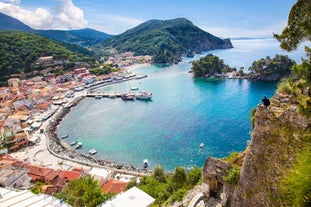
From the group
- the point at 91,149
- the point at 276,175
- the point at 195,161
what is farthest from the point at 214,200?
the point at 91,149

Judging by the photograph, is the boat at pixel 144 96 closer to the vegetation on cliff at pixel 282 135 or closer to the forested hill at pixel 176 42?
the vegetation on cliff at pixel 282 135

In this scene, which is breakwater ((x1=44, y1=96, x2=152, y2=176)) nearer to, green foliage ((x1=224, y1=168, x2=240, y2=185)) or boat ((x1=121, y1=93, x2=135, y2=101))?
green foliage ((x1=224, y1=168, x2=240, y2=185))

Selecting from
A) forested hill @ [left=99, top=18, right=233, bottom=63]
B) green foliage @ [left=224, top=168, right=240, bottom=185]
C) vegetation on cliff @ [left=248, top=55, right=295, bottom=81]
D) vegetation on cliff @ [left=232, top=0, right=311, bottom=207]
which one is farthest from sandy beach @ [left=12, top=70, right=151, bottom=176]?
forested hill @ [left=99, top=18, right=233, bottom=63]

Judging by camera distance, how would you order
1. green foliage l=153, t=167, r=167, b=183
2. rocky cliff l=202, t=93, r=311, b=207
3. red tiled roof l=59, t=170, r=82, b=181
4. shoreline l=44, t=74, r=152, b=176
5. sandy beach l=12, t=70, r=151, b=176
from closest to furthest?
rocky cliff l=202, t=93, r=311, b=207 < green foliage l=153, t=167, r=167, b=183 < red tiled roof l=59, t=170, r=82, b=181 < shoreline l=44, t=74, r=152, b=176 < sandy beach l=12, t=70, r=151, b=176

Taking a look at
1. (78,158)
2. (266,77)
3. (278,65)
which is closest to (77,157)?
(78,158)

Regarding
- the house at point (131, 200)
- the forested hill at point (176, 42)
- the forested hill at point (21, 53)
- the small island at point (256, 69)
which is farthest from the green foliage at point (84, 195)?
the forested hill at point (176, 42)

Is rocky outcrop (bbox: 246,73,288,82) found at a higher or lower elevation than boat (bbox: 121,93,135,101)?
higher
